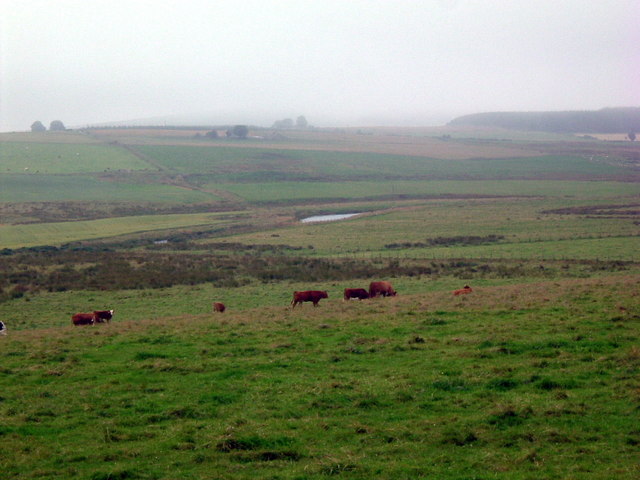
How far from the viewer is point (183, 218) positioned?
75.1 metres

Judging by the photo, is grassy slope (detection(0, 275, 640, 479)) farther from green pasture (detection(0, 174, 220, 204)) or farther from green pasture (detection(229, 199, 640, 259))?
green pasture (detection(0, 174, 220, 204))

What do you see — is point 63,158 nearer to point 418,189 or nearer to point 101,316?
point 418,189

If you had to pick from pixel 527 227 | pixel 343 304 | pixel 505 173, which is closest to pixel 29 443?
pixel 343 304

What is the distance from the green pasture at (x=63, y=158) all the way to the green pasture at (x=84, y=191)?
7.51m

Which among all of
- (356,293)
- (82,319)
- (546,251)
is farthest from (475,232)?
(82,319)

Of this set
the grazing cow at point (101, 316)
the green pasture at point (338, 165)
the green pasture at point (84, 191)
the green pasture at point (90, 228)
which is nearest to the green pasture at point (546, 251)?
the grazing cow at point (101, 316)

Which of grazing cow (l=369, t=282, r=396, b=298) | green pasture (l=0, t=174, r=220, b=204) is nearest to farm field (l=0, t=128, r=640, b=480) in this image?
grazing cow (l=369, t=282, r=396, b=298)

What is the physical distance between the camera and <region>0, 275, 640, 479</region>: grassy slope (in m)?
8.89

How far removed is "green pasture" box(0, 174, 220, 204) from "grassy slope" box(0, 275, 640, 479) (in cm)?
7468

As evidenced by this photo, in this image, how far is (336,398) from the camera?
452 inches

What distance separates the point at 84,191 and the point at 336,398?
92.6 meters

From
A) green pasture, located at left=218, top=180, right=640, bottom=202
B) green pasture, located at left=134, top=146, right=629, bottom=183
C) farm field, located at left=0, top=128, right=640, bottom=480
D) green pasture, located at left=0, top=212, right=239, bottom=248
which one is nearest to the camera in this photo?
farm field, located at left=0, top=128, right=640, bottom=480

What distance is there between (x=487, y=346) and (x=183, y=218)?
2512 inches

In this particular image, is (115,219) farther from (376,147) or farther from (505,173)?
(376,147)
